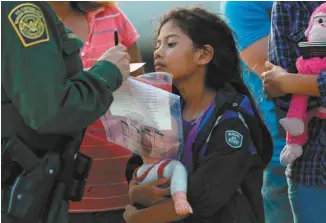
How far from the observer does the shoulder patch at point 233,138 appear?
209 centimetres

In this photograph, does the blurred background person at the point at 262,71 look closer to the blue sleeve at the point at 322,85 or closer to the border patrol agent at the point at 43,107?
the blue sleeve at the point at 322,85

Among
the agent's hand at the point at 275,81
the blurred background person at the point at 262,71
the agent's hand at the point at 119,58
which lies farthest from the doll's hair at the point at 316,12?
the agent's hand at the point at 119,58

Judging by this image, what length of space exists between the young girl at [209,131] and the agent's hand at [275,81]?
9 centimetres

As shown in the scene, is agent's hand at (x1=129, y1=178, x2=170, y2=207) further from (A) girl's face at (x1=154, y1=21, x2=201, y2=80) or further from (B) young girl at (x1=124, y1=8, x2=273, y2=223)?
(A) girl's face at (x1=154, y1=21, x2=201, y2=80)

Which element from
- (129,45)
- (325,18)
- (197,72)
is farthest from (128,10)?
(325,18)

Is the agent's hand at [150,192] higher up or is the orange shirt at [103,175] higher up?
the agent's hand at [150,192]

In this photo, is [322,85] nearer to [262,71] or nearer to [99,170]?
[262,71]

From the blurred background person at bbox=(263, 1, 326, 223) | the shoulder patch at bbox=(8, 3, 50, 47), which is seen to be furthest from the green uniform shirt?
the blurred background person at bbox=(263, 1, 326, 223)

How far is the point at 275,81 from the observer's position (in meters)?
2.24

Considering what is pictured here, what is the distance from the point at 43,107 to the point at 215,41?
0.90 meters

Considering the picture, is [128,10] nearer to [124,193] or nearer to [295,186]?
[124,193]

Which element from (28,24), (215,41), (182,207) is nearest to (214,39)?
(215,41)

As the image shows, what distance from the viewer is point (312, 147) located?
2.23 m

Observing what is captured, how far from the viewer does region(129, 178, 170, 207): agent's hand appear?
6.89 ft
